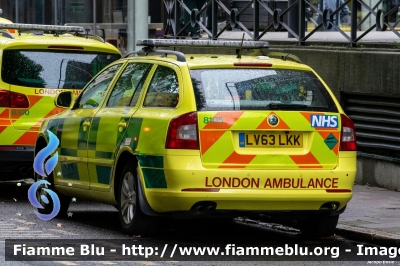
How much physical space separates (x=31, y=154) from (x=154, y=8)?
9720 mm

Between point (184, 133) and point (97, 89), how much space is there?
215 centimetres

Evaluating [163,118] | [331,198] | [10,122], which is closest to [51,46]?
[10,122]

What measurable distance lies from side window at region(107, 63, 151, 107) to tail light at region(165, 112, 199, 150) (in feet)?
3.45

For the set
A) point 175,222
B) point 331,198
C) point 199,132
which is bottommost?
point 175,222

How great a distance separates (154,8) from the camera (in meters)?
21.9

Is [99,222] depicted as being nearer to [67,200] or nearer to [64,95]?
[67,200]

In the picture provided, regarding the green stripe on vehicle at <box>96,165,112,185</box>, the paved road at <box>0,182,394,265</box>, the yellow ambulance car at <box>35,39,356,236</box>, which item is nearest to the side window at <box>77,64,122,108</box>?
the yellow ambulance car at <box>35,39,356,236</box>

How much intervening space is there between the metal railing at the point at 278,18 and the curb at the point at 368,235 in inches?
169

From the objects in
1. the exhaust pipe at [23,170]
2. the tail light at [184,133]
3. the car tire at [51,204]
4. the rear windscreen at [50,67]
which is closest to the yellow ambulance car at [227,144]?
the tail light at [184,133]

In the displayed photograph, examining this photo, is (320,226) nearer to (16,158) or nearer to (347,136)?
(347,136)

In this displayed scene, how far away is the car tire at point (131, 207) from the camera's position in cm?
964

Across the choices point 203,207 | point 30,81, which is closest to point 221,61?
point 203,207

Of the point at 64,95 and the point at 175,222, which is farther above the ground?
the point at 64,95

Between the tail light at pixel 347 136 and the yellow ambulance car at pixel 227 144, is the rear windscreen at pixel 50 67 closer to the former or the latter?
the yellow ambulance car at pixel 227 144
